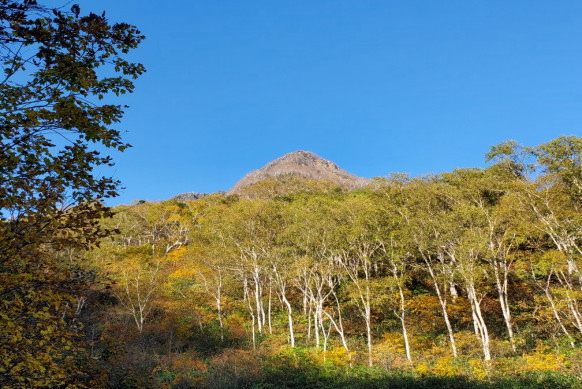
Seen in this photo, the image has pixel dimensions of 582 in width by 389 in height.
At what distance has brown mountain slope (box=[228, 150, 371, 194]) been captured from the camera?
136500 mm

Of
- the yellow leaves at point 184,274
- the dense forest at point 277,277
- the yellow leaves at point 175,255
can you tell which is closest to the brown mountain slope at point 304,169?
the yellow leaves at point 175,255

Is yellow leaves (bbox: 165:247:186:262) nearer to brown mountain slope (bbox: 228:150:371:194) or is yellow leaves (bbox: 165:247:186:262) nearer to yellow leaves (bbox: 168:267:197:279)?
yellow leaves (bbox: 168:267:197:279)

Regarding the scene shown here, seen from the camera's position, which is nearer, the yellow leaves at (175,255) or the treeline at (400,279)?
the treeline at (400,279)

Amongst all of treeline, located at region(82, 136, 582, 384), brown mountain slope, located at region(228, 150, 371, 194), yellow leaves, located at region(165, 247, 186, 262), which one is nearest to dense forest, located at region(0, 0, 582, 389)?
treeline, located at region(82, 136, 582, 384)

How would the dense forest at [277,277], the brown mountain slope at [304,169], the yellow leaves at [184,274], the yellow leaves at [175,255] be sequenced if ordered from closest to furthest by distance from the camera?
the dense forest at [277,277]
the yellow leaves at [184,274]
the yellow leaves at [175,255]
the brown mountain slope at [304,169]

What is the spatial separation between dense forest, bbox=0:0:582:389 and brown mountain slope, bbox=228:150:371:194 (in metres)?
102

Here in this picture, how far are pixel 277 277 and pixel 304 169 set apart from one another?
118050 millimetres

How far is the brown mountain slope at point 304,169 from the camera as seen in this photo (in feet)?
448

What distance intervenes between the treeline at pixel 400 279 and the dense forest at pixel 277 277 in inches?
5.7

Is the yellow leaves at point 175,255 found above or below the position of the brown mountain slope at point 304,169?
below

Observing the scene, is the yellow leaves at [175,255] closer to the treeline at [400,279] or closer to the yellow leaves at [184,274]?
the yellow leaves at [184,274]

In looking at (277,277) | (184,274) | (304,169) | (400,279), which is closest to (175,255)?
(184,274)

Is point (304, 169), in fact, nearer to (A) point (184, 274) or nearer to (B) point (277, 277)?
(A) point (184, 274)

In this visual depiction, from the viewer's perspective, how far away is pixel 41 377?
163 inches
